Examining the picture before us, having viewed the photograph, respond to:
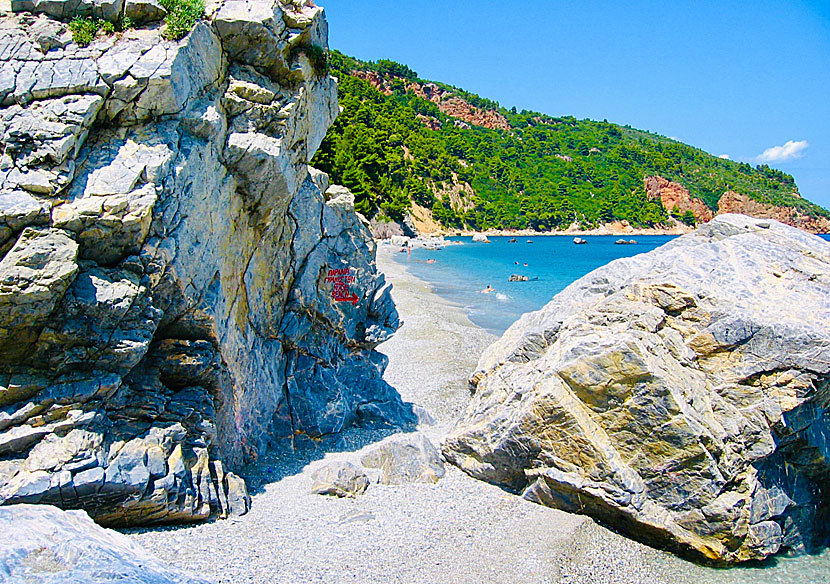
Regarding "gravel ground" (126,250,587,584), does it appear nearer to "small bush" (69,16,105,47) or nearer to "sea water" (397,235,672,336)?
"small bush" (69,16,105,47)

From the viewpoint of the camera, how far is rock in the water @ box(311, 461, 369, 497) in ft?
32.6

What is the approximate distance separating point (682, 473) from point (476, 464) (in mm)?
4114

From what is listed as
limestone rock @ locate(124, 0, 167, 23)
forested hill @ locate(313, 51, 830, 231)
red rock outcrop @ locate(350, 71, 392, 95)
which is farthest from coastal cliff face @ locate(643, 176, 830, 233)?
limestone rock @ locate(124, 0, 167, 23)

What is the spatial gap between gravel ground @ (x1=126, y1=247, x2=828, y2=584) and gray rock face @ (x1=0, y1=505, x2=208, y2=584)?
292 cm

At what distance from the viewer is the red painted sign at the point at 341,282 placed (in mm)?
13445

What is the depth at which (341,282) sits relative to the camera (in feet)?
44.9

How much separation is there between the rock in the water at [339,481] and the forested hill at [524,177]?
93909 mm

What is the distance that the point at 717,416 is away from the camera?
9.48m

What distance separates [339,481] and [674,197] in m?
182

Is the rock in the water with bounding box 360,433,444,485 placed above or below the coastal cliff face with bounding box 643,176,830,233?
below

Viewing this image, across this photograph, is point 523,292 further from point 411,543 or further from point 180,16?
point 180,16

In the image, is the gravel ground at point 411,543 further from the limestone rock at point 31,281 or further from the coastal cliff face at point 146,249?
the limestone rock at point 31,281

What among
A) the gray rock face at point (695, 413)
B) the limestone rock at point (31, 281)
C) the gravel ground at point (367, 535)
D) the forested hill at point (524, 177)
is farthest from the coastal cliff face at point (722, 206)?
the limestone rock at point (31, 281)

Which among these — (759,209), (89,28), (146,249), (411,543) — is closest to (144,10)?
(89,28)
